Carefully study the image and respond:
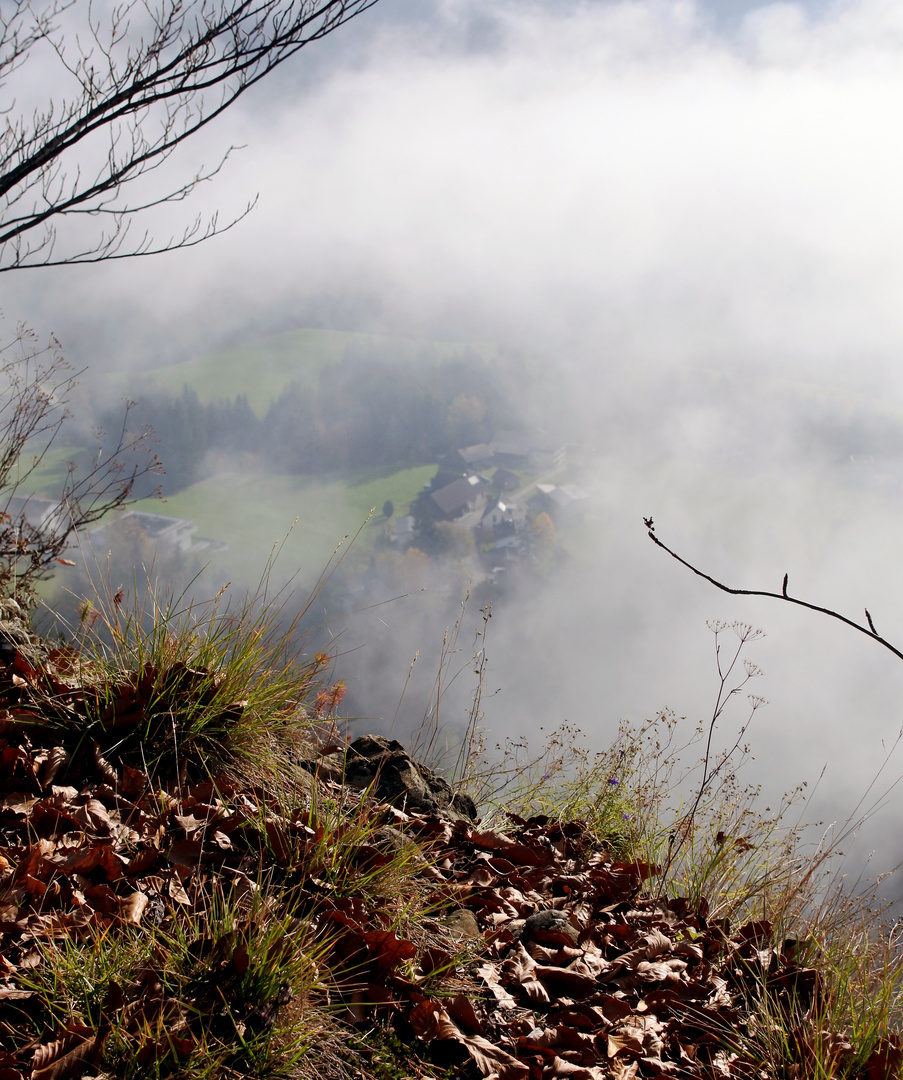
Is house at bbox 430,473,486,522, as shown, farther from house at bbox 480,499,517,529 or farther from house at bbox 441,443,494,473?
house at bbox 441,443,494,473

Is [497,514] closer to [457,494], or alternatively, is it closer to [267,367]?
[457,494]

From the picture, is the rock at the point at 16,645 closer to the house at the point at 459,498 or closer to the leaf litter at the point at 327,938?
the leaf litter at the point at 327,938

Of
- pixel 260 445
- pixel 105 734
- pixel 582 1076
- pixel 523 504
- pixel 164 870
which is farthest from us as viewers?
pixel 523 504

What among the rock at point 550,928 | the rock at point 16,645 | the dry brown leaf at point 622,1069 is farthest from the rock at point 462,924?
the rock at point 16,645

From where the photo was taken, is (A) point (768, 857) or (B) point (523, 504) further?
(B) point (523, 504)

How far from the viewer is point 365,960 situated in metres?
1.72

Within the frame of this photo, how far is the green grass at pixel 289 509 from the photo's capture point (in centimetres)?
2880

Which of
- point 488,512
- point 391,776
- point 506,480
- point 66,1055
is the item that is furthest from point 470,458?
point 66,1055

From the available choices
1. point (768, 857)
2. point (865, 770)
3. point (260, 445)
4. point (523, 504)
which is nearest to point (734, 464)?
point (523, 504)

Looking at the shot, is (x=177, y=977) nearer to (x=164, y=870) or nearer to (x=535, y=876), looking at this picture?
(x=164, y=870)

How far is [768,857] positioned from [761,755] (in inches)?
1503

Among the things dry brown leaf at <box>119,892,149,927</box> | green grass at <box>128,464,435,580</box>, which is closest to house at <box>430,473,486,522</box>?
green grass at <box>128,464,435,580</box>

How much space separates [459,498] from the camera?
46406mm

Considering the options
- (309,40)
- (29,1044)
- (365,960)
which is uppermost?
(309,40)
